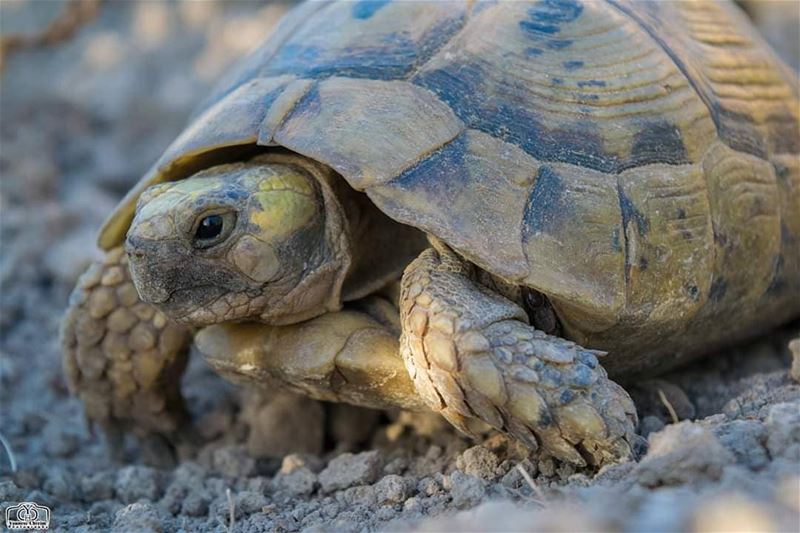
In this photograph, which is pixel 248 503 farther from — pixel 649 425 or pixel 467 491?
pixel 649 425

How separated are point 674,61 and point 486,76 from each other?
69 cm

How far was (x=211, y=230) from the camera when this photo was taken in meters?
2.51

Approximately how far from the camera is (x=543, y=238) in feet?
8.15

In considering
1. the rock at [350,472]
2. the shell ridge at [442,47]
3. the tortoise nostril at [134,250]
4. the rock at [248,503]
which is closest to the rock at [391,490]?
the rock at [350,472]

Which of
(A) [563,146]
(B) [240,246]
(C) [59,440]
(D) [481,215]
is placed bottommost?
(C) [59,440]

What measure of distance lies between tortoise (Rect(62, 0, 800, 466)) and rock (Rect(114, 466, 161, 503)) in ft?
1.46

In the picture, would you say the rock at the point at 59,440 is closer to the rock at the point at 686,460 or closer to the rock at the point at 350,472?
the rock at the point at 350,472

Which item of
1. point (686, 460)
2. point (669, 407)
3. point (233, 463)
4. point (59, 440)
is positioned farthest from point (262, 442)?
point (686, 460)

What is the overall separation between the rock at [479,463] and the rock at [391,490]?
0.60 feet

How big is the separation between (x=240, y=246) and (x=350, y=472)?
778 millimetres

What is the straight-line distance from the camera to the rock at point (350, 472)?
273cm

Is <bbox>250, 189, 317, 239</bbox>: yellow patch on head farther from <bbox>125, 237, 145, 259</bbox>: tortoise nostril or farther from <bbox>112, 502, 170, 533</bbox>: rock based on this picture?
<bbox>112, 502, 170, 533</bbox>: rock

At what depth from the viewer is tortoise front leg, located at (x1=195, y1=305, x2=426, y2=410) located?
8.78 feet

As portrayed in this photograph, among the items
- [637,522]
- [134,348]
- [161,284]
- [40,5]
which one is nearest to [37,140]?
[40,5]
